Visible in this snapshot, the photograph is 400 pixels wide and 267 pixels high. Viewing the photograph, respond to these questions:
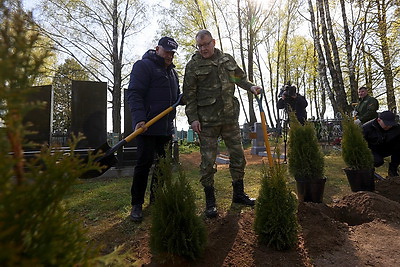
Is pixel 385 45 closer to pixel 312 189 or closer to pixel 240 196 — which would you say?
pixel 312 189

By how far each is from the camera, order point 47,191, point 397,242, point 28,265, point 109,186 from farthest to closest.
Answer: point 109,186 → point 397,242 → point 47,191 → point 28,265

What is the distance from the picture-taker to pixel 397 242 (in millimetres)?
2469

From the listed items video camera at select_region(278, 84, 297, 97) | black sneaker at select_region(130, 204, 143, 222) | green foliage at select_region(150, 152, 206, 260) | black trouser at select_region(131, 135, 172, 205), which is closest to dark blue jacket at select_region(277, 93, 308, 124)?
video camera at select_region(278, 84, 297, 97)

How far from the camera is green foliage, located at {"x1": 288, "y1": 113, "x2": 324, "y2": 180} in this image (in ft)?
11.8

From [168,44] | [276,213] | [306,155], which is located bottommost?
[276,213]

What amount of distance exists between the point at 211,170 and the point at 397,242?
183 cm

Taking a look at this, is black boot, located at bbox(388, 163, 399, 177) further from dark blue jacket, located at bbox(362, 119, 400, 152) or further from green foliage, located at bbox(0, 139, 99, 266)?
green foliage, located at bbox(0, 139, 99, 266)

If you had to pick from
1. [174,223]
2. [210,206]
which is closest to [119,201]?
[210,206]

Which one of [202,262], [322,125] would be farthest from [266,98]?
[202,262]

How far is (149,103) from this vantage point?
3373 millimetres

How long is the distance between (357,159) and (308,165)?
3.20 feet

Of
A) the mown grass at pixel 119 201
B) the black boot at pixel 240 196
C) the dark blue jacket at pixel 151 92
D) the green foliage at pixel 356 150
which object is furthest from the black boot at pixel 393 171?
the dark blue jacket at pixel 151 92

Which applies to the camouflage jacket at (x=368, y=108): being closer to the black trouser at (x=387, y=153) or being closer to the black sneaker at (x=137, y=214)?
the black trouser at (x=387, y=153)

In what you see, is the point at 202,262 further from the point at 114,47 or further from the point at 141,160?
the point at 114,47
